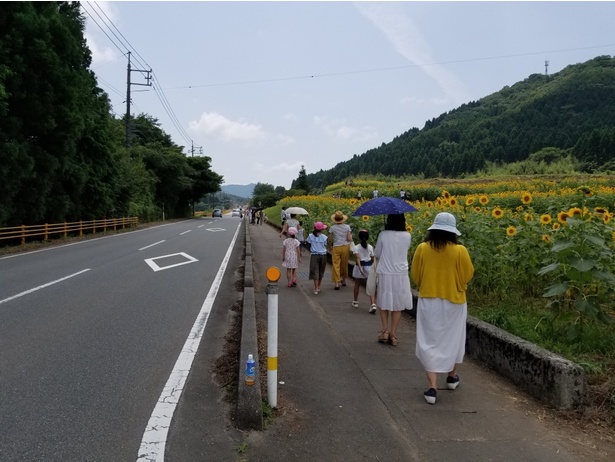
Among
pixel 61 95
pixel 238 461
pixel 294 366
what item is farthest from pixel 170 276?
pixel 61 95

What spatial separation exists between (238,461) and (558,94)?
128m

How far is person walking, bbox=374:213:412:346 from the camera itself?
589 cm

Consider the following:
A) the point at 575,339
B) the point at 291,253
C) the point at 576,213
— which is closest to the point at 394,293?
the point at 575,339

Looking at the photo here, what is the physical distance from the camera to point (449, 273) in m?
4.27

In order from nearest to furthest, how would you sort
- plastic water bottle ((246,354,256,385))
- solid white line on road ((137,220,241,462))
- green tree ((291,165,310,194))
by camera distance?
solid white line on road ((137,220,241,462))
plastic water bottle ((246,354,256,385))
green tree ((291,165,310,194))

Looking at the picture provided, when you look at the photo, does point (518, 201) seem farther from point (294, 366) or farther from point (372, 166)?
point (372, 166)

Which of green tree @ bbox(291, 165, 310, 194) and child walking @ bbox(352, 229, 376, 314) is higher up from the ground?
green tree @ bbox(291, 165, 310, 194)

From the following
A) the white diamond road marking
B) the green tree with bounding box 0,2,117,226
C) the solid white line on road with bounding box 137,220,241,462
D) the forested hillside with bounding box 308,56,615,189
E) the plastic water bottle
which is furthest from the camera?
the forested hillside with bounding box 308,56,615,189

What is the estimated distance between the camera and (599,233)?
4996 millimetres

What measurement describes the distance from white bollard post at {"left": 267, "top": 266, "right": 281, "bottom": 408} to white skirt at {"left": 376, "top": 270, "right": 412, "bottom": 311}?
229 cm

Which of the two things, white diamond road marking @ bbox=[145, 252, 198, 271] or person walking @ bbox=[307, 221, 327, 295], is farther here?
white diamond road marking @ bbox=[145, 252, 198, 271]

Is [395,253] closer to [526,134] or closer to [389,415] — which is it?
[389,415]

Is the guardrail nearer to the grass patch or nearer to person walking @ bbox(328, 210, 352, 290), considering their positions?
person walking @ bbox(328, 210, 352, 290)

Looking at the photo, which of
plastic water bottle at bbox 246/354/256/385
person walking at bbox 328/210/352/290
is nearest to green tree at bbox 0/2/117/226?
person walking at bbox 328/210/352/290
